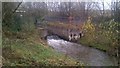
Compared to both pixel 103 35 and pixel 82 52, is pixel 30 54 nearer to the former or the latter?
pixel 82 52

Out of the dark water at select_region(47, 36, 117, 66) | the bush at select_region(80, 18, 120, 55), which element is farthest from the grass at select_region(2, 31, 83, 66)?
the bush at select_region(80, 18, 120, 55)

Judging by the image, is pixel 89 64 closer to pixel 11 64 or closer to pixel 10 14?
pixel 11 64

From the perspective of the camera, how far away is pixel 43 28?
3043 millimetres

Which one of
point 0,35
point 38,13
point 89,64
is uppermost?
point 38,13

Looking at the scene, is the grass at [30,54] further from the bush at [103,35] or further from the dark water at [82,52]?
the bush at [103,35]

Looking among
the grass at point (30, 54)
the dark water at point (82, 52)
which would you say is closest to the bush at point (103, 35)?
the dark water at point (82, 52)

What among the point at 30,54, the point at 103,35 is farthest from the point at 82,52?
the point at 30,54

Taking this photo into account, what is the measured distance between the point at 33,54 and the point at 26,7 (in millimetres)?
620

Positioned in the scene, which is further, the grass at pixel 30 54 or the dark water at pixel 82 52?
the dark water at pixel 82 52

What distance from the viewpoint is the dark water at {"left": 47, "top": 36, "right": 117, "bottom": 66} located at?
3.11 metres

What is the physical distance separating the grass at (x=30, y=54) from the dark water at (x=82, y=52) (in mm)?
73

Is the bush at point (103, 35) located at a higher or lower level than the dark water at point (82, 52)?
higher

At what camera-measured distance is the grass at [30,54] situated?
299 centimetres

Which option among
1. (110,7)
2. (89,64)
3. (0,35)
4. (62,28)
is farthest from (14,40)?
(110,7)
